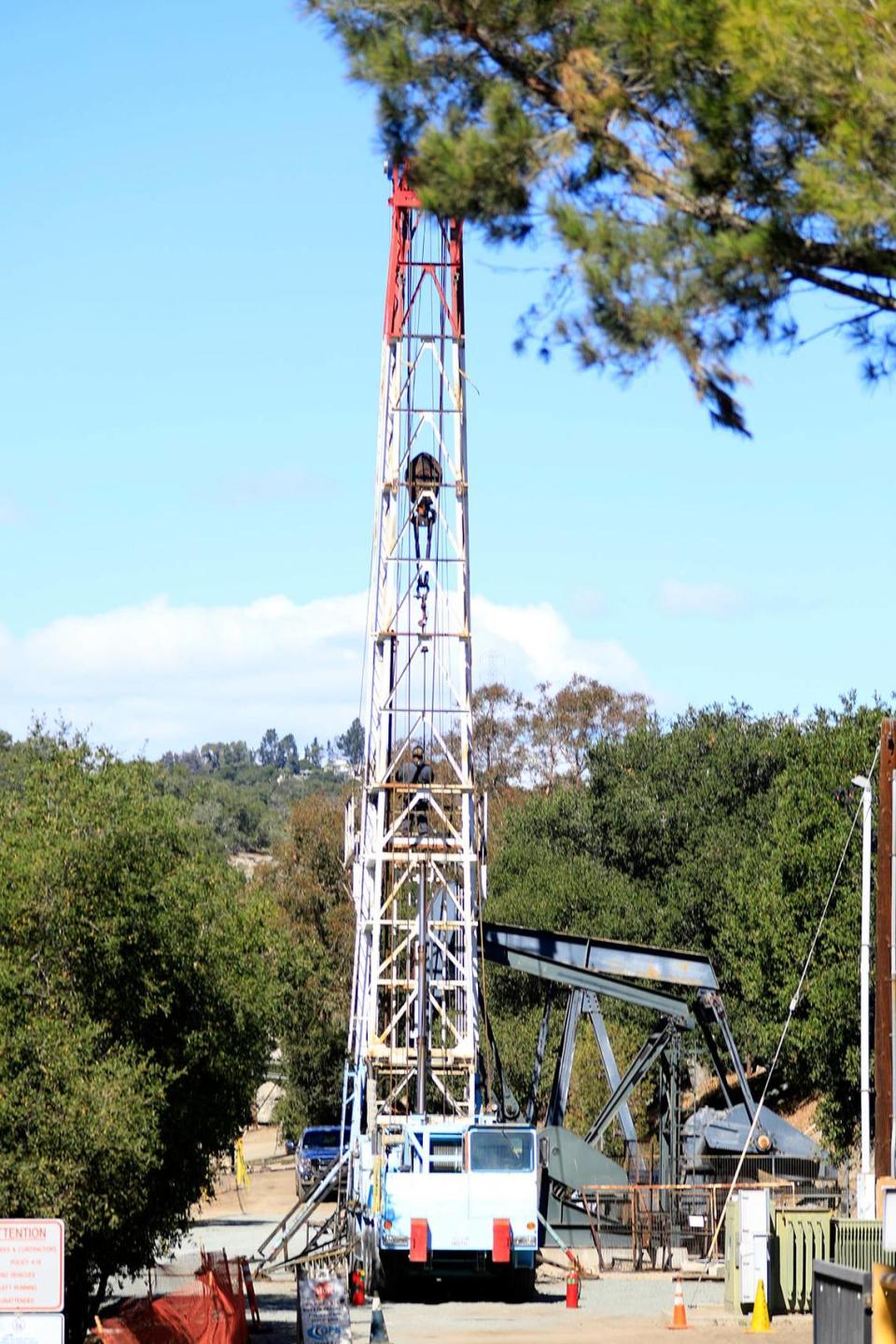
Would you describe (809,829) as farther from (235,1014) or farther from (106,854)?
(106,854)

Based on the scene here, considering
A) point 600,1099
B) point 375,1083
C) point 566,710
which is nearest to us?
point 375,1083

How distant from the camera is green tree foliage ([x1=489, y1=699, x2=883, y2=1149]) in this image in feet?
145

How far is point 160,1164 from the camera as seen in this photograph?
72.3ft

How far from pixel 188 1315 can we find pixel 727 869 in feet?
138

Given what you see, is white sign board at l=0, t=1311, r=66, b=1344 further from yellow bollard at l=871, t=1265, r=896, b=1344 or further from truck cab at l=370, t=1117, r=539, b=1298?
truck cab at l=370, t=1117, r=539, b=1298

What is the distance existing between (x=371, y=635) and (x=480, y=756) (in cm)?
4818

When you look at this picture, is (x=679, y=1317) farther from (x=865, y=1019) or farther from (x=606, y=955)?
(x=606, y=955)

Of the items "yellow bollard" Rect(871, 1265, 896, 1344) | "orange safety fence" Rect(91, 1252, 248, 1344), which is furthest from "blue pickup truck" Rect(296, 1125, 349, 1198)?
"yellow bollard" Rect(871, 1265, 896, 1344)

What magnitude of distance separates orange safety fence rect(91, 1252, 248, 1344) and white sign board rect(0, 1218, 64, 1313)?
4.58 metres

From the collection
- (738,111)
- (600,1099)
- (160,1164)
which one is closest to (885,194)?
(738,111)

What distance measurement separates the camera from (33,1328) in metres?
14.4

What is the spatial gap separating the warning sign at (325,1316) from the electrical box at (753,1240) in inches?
266

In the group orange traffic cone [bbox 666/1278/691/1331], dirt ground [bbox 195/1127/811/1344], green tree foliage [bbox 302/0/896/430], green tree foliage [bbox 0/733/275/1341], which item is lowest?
dirt ground [bbox 195/1127/811/1344]

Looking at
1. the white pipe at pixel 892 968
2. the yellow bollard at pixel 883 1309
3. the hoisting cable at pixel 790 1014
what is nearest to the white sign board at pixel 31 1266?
the yellow bollard at pixel 883 1309
